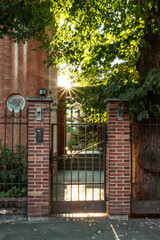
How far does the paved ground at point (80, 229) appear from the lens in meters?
3.84

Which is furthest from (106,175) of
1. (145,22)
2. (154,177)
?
(145,22)

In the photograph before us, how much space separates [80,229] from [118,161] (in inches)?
60.0

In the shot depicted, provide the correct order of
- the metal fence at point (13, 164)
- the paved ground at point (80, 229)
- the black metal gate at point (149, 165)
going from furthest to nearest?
1. the black metal gate at point (149, 165)
2. the metal fence at point (13, 164)
3. the paved ground at point (80, 229)

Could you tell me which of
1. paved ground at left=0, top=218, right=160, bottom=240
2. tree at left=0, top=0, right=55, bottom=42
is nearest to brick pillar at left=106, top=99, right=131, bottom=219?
paved ground at left=0, top=218, right=160, bottom=240

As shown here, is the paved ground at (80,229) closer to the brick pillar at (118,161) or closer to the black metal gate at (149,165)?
the brick pillar at (118,161)

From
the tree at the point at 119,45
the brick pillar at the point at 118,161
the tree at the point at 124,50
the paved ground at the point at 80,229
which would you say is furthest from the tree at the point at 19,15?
the paved ground at the point at 80,229

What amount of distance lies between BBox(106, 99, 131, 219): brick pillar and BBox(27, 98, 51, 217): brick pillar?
1315mm

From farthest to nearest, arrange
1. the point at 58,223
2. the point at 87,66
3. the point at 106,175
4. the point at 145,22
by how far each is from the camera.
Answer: the point at 87,66 < the point at 145,22 < the point at 106,175 < the point at 58,223

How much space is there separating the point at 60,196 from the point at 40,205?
200 centimetres

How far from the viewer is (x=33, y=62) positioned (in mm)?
9812

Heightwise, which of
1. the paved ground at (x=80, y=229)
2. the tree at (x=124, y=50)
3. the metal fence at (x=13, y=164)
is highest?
the tree at (x=124, y=50)

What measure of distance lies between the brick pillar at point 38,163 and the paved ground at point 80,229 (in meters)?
0.33

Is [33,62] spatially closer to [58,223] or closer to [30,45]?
[30,45]

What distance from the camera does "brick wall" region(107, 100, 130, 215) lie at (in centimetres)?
464
